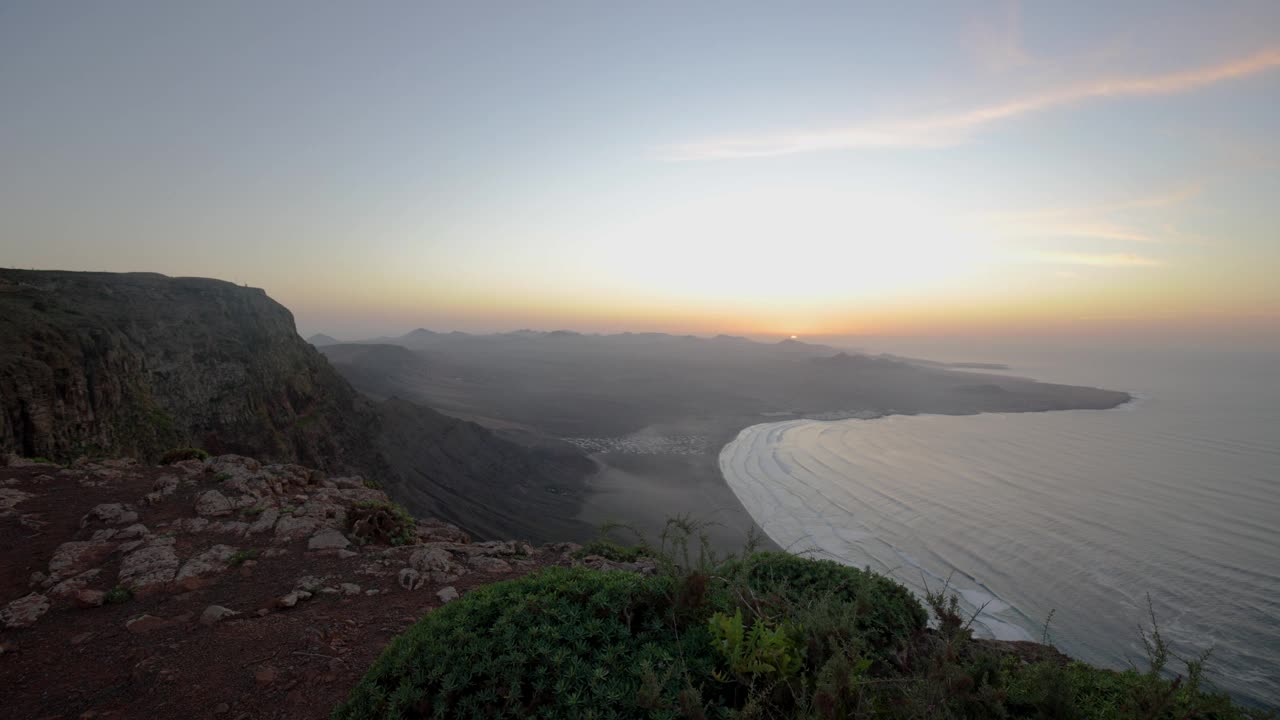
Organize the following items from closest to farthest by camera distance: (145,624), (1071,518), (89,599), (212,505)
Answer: (145,624)
(89,599)
(212,505)
(1071,518)

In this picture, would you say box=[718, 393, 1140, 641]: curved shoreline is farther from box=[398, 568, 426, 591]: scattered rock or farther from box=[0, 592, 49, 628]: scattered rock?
box=[0, 592, 49, 628]: scattered rock

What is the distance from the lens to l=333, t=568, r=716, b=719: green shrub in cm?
306

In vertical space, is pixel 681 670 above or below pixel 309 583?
above

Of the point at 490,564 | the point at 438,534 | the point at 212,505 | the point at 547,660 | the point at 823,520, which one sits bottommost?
the point at 823,520

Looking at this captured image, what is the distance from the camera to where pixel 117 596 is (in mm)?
6141

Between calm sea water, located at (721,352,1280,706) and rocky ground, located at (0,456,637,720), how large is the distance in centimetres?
572

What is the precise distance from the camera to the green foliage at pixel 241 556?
725 cm

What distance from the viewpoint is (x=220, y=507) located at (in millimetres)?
8680

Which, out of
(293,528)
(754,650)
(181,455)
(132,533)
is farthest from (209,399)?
(754,650)

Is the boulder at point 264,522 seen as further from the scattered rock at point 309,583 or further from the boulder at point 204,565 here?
the scattered rock at point 309,583

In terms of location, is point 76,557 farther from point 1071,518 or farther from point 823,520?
point 1071,518

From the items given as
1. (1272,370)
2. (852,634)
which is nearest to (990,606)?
(852,634)

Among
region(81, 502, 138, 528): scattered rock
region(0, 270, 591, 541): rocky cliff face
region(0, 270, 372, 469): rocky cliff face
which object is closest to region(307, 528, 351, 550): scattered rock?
region(81, 502, 138, 528): scattered rock

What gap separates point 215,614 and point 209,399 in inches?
770
